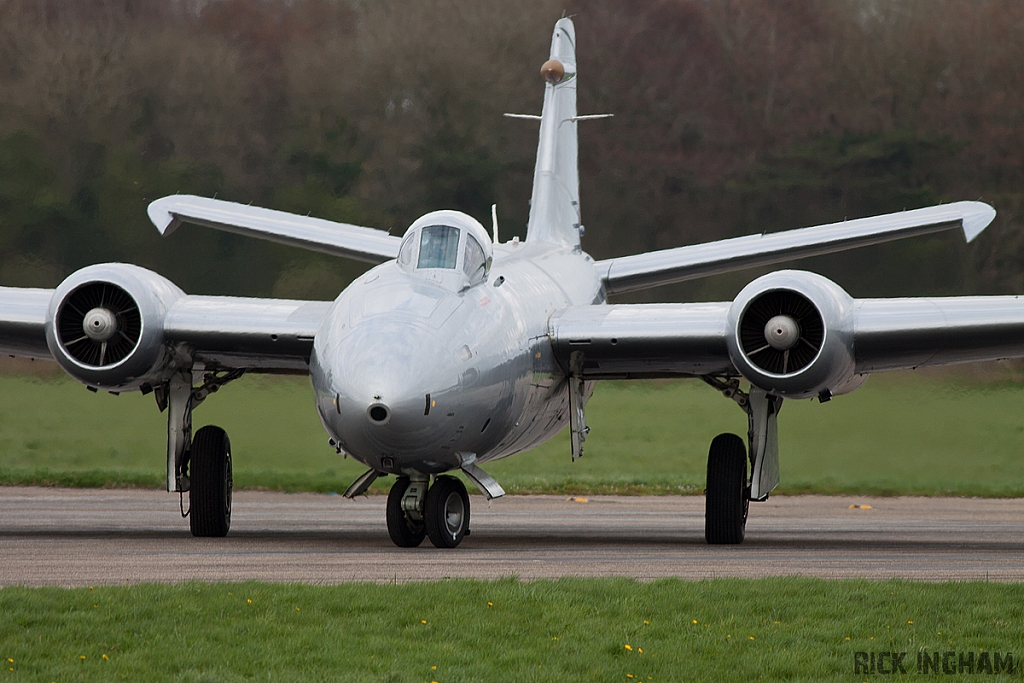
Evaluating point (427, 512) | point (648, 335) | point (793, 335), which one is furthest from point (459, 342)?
point (793, 335)

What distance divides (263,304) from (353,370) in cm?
294

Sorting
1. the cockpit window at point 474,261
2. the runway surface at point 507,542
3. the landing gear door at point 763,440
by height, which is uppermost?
the cockpit window at point 474,261

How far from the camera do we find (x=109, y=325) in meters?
11.9

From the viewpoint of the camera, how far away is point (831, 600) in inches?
301

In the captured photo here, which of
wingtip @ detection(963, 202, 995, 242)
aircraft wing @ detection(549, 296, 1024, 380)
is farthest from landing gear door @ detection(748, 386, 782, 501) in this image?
wingtip @ detection(963, 202, 995, 242)

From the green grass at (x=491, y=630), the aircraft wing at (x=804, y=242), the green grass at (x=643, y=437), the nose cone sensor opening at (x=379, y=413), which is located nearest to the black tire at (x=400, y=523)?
the nose cone sensor opening at (x=379, y=413)

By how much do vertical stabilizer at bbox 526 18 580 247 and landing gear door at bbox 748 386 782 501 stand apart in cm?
436

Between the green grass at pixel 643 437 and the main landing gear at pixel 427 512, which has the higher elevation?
the green grass at pixel 643 437

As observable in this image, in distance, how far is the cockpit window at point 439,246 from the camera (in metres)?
11.0

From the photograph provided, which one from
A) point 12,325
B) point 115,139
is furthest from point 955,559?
point 115,139

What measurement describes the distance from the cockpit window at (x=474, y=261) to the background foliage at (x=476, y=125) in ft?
32.3

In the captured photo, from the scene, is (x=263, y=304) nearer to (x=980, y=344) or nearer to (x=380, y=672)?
(x=980, y=344)

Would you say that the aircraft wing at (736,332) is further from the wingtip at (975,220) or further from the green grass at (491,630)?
the green grass at (491,630)

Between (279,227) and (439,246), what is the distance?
3629 millimetres
